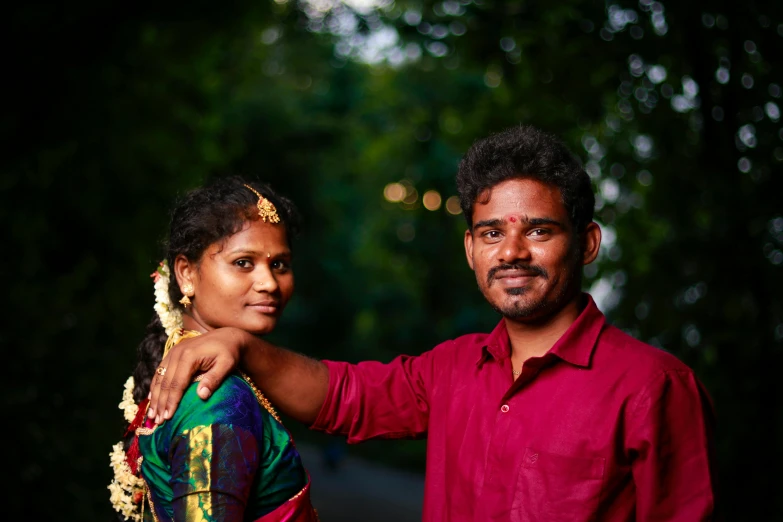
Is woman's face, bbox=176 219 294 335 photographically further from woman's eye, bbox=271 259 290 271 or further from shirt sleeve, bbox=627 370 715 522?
shirt sleeve, bbox=627 370 715 522

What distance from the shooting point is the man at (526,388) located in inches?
85.6

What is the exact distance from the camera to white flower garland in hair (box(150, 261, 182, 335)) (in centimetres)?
261

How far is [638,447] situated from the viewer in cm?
215

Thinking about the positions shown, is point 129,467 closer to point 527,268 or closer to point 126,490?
point 126,490

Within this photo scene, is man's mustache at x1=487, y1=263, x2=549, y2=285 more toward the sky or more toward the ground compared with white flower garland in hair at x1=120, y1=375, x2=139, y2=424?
more toward the sky

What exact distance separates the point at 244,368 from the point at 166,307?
1.22 feet

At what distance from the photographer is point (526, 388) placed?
2422mm

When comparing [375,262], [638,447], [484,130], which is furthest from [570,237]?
[375,262]

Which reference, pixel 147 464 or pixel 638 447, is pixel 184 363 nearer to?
pixel 147 464

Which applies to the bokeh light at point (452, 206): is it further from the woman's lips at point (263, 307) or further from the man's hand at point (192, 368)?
the man's hand at point (192, 368)

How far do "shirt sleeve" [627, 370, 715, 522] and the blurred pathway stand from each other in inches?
351

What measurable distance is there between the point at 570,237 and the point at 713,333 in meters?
2.98

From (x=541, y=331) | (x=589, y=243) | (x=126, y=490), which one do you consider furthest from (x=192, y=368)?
(x=589, y=243)

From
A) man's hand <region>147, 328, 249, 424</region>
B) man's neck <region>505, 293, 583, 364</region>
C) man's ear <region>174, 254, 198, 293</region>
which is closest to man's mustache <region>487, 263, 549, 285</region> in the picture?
man's neck <region>505, 293, 583, 364</region>
